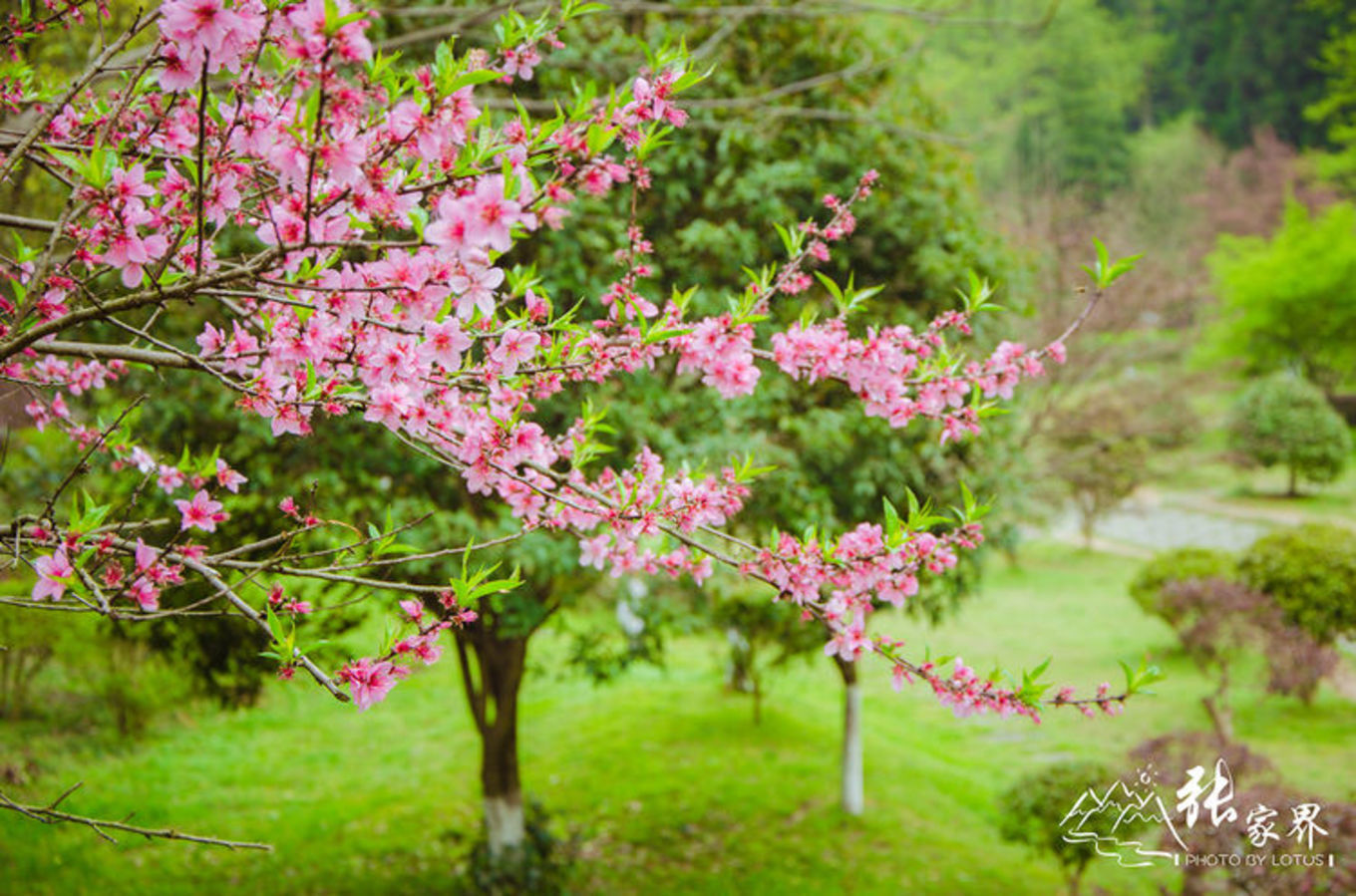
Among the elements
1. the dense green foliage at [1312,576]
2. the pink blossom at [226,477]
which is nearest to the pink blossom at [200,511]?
the pink blossom at [226,477]

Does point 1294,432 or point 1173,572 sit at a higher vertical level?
point 1294,432

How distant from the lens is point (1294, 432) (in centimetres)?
2058

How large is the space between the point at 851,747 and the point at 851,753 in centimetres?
6

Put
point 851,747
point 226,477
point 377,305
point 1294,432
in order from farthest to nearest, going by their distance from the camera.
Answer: point 1294,432
point 851,747
point 226,477
point 377,305

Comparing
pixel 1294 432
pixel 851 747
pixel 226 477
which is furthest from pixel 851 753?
pixel 1294 432

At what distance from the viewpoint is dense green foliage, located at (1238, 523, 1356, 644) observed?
11.3 m

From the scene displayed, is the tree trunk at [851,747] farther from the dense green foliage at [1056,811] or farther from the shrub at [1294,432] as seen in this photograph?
the shrub at [1294,432]

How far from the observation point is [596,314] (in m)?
5.08

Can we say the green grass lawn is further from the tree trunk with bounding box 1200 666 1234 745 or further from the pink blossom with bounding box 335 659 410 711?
the pink blossom with bounding box 335 659 410 711

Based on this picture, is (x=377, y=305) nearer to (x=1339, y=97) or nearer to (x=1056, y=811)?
(x=1056, y=811)

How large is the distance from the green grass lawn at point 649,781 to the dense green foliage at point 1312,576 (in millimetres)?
1112

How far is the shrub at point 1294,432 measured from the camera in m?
20.4

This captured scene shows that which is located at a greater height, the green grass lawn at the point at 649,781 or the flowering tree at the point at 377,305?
the flowering tree at the point at 377,305

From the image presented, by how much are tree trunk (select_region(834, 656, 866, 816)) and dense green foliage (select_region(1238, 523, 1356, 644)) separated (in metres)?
6.64
